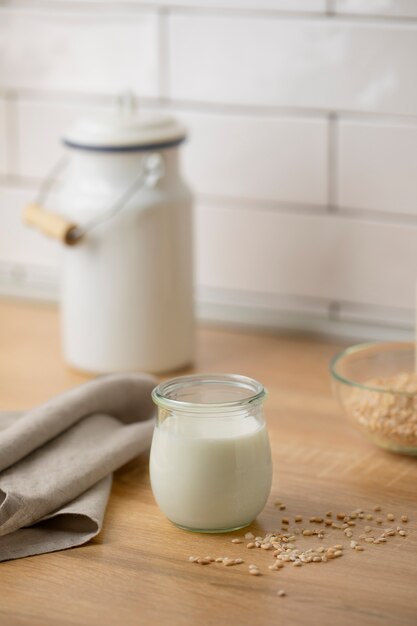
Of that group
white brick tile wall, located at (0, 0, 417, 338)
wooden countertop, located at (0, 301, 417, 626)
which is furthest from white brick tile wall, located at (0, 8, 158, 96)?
wooden countertop, located at (0, 301, 417, 626)

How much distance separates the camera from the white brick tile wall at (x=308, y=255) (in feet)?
4.83

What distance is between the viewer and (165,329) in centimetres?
141

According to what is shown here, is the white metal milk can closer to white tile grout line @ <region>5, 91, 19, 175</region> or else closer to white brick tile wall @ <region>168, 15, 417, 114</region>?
white brick tile wall @ <region>168, 15, 417, 114</region>

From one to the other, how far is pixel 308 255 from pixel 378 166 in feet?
0.53

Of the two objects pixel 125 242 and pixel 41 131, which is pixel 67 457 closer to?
pixel 125 242

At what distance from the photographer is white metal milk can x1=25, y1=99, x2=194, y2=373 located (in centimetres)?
135

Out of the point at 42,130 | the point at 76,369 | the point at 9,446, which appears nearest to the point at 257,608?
the point at 9,446

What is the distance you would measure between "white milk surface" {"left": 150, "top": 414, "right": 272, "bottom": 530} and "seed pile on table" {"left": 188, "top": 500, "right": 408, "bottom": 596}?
3cm

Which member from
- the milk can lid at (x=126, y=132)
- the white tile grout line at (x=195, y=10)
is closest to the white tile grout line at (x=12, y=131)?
the white tile grout line at (x=195, y=10)

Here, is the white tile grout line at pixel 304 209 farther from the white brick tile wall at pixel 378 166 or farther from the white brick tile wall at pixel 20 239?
the white brick tile wall at pixel 20 239

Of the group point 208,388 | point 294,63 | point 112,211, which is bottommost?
point 208,388

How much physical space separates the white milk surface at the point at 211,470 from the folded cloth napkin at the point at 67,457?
8cm

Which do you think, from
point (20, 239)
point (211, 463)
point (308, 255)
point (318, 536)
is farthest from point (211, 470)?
point (20, 239)

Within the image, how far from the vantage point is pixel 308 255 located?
60.2 inches
